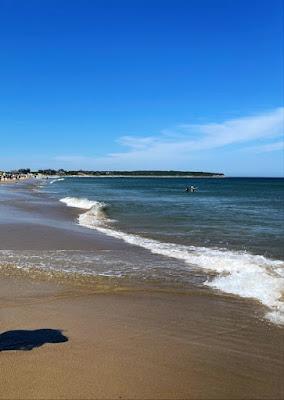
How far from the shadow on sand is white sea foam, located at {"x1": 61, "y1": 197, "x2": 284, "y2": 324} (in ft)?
12.5

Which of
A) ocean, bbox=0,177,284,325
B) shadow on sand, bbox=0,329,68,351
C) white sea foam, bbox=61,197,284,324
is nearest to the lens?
shadow on sand, bbox=0,329,68,351

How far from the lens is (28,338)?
7086 mm

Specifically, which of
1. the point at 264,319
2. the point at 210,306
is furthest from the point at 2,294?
the point at 264,319

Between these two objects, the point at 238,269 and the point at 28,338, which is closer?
the point at 28,338

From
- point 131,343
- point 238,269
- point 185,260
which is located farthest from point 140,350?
point 185,260

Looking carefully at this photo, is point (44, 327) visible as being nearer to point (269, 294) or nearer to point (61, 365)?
point (61, 365)

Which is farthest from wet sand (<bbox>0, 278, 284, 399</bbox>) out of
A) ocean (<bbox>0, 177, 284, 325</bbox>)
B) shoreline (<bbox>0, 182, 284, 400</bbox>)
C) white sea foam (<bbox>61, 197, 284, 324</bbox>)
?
ocean (<bbox>0, 177, 284, 325</bbox>)

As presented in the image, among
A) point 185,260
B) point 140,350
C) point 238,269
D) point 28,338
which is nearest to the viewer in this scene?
point 140,350

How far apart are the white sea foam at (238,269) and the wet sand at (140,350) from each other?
Answer: 2.22ft

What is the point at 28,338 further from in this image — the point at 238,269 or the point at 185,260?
the point at 185,260

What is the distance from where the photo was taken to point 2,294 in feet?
31.6

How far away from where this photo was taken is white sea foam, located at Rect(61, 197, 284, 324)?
32.3 feet

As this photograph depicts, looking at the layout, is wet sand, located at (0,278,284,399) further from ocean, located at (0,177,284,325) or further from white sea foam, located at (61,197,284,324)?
ocean, located at (0,177,284,325)

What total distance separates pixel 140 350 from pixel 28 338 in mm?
1732
